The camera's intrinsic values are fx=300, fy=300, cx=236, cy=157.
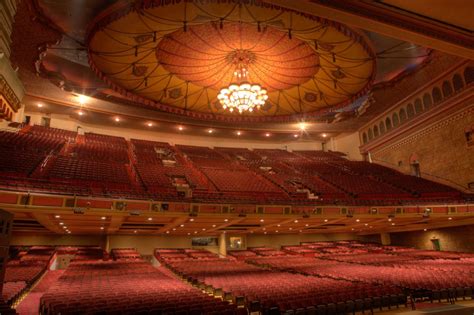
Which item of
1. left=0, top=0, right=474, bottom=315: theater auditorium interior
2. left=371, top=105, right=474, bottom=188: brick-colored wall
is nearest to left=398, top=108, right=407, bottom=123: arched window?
left=0, top=0, right=474, bottom=315: theater auditorium interior

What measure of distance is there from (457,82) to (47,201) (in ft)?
52.2

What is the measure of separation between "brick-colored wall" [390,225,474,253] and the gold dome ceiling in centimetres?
826

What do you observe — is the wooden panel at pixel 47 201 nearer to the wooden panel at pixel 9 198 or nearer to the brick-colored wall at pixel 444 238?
the wooden panel at pixel 9 198

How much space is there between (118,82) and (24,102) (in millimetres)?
7556

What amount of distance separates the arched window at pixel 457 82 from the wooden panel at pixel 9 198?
16269 millimetres

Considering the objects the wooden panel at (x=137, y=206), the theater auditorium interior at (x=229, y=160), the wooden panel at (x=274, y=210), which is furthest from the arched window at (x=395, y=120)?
the wooden panel at (x=137, y=206)

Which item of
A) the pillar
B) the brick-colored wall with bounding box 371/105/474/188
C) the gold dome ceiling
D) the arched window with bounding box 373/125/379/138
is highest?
the arched window with bounding box 373/125/379/138

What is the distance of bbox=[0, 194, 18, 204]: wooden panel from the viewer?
22.7 feet

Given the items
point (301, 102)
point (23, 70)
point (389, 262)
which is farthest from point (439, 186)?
point (23, 70)

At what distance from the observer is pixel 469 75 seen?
12.4 m

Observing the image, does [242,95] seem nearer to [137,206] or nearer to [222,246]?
[137,206]

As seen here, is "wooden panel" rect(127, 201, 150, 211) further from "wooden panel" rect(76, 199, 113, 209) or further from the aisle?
the aisle

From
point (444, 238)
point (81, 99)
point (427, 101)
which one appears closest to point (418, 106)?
point (427, 101)

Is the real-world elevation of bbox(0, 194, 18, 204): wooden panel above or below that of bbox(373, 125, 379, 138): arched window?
below
